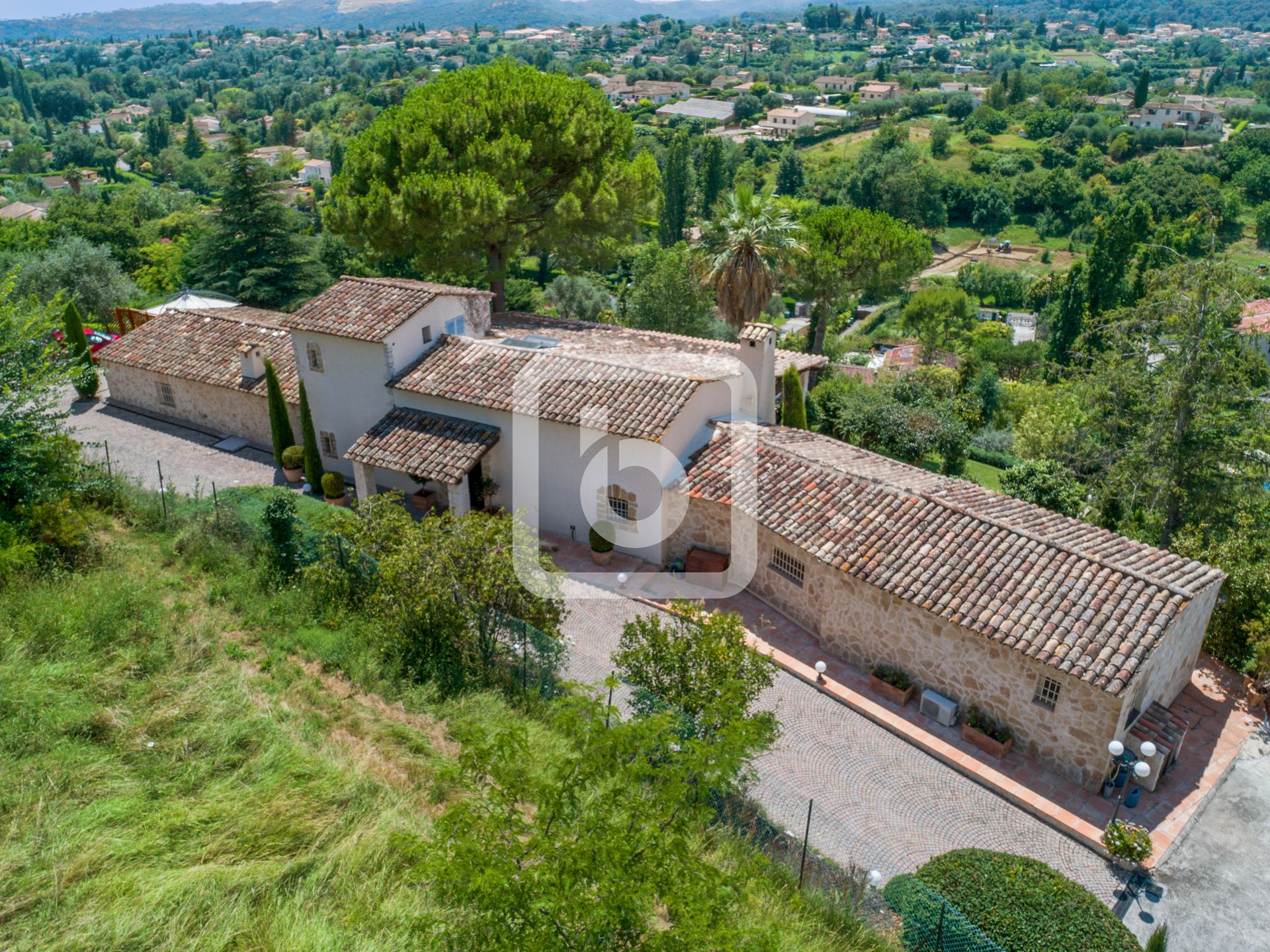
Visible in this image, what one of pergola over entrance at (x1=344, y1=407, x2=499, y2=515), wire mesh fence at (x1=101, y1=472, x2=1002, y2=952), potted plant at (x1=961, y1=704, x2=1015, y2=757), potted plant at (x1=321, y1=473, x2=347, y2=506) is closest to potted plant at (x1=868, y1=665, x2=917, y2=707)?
potted plant at (x1=961, y1=704, x2=1015, y2=757)

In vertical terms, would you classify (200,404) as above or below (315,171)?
above

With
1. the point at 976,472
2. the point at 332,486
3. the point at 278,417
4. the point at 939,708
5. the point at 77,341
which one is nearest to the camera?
the point at 939,708

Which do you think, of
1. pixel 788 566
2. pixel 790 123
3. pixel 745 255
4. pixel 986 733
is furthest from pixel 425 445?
pixel 790 123

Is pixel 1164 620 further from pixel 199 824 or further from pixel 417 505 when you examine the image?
pixel 417 505

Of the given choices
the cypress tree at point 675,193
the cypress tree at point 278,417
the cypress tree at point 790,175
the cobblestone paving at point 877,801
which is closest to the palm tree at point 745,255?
the cypress tree at point 278,417

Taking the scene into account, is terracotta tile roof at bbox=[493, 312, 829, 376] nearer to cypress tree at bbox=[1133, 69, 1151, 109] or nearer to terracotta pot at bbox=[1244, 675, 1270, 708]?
terracotta pot at bbox=[1244, 675, 1270, 708]

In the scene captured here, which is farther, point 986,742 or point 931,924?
point 986,742

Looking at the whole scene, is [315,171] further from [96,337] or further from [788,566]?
[788,566]

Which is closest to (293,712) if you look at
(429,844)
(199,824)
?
(199,824)
